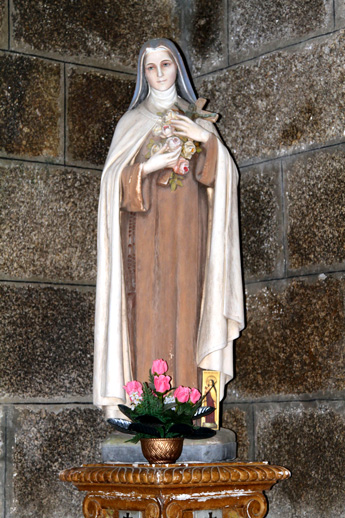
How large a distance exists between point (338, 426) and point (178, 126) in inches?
60.3

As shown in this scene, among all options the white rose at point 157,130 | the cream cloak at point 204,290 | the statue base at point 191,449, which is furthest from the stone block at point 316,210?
the statue base at point 191,449

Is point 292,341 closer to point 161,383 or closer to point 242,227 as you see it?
point 242,227

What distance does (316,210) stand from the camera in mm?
5527

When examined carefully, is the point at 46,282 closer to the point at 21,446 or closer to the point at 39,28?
the point at 21,446

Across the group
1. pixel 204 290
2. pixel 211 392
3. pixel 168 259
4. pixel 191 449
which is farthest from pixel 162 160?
pixel 191 449

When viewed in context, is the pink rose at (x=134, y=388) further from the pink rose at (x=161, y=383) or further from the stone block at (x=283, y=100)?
the stone block at (x=283, y=100)

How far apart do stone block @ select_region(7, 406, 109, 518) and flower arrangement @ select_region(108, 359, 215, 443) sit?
0.90 m

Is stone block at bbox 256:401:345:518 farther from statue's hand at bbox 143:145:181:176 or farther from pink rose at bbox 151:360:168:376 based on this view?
statue's hand at bbox 143:145:181:176

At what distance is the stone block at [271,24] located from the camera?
5652 millimetres

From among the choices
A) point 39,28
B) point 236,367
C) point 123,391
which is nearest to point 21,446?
point 123,391

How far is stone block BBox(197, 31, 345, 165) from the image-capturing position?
552 cm

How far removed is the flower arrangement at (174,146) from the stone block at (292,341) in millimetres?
813

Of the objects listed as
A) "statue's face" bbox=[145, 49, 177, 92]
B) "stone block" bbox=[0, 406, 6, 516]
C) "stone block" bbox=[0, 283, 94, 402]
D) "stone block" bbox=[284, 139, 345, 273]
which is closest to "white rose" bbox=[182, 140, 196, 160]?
"statue's face" bbox=[145, 49, 177, 92]

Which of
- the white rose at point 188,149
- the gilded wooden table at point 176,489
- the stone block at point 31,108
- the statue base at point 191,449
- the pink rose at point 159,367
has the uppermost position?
the stone block at point 31,108
